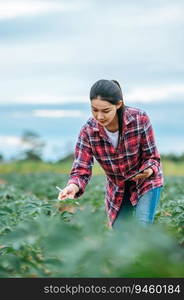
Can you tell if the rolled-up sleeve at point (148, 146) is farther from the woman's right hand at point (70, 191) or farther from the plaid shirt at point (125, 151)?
the woman's right hand at point (70, 191)

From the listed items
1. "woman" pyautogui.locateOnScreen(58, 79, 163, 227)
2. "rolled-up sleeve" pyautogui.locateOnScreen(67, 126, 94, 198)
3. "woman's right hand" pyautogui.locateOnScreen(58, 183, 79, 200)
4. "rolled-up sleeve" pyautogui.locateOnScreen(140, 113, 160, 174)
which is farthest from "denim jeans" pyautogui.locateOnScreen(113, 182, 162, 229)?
"woman's right hand" pyautogui.locateOnScreen(58, 183, 79, 200)

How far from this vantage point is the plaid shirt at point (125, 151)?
4.71 meters

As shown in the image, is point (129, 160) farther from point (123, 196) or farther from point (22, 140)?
point (22, 140)

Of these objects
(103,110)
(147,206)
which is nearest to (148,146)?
(147,206)

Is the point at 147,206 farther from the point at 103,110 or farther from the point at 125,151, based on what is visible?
the point at 103,110

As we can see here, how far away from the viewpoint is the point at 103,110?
4.25 metres

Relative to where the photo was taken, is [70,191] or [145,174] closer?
[70,191]

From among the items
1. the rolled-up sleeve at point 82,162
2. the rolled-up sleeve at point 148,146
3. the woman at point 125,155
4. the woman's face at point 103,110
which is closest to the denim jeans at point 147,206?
the woman at point 125,155

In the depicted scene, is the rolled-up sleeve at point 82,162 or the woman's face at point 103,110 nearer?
the woman's face at point 103,110

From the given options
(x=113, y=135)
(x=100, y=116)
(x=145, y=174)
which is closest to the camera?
(x=100, y=116)

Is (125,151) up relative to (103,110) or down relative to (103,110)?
down

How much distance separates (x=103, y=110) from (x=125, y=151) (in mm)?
578

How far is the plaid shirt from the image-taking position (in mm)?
4711

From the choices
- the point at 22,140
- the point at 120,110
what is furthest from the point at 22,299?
the point at 22,140
